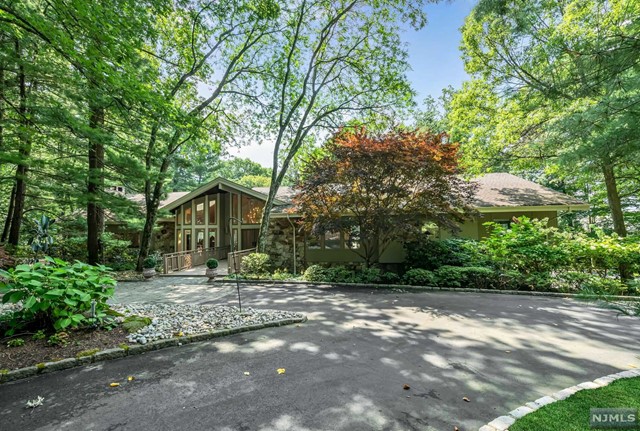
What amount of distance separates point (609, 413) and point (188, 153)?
1701 cm

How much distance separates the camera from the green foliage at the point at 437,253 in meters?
10.3

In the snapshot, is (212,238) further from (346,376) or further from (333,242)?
(346,376)

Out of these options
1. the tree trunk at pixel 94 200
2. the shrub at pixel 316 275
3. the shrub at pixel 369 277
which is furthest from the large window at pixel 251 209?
the shrub at pixel 369 277

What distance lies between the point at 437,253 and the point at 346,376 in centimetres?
814

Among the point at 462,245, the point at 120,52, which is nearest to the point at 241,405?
the point at 120,52

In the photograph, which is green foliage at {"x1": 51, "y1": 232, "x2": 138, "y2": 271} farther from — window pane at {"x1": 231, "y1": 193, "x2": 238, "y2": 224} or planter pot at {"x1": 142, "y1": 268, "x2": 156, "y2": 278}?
window pane at {"x1": 231, "y1": 193, "x2": 238, "y2": 224}

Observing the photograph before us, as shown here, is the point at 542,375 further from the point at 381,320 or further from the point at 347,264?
the point at 347,264

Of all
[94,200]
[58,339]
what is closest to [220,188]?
[94,200]

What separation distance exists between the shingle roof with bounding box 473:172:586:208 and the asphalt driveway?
24.6 feet

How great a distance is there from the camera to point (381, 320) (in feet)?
19.6

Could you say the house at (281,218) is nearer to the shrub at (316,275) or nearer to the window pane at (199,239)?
the window pane at (199,239)

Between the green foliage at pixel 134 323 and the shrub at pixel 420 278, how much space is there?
7487 millimetres

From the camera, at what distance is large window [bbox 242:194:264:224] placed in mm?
16031

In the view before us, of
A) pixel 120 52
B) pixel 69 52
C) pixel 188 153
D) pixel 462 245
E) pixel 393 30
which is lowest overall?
pixel 462 245
